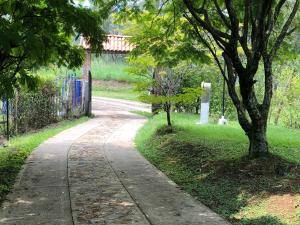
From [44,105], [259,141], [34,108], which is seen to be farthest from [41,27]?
[44,105]

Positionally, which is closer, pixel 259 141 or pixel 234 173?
pixel 234 173

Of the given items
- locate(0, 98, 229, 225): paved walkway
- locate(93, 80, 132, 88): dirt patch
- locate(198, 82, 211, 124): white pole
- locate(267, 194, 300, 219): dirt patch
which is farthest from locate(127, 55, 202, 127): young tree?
locate(93, 80, 132, 88): dirt patch

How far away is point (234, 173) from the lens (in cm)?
851

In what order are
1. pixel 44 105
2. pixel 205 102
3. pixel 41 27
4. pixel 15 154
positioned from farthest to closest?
pixel 44 105 → pixel 205 102 → pixel 15 154 → pixel 41 27

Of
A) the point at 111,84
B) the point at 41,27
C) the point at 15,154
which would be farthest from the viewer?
the point at 111,84

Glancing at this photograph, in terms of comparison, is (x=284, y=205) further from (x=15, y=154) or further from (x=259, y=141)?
(x=15, y=154)

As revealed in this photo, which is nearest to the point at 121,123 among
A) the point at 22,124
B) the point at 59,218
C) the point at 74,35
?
the point at 22,124

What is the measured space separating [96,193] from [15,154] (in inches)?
180

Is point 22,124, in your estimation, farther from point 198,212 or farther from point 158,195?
point 198,212

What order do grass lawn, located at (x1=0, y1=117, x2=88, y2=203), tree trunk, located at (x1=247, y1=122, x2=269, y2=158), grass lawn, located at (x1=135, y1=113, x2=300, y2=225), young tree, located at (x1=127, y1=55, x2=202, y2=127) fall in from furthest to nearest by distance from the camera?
1. young tree, located at (x1=127, y1=55, x2=202, y2=127)
2. tree trunk, located at (x1=247, y1=122, x2=269, y2=158)
3. grass lawn, located at (x1=0, y1=117, x2=88, y2=203)
4. grass lawn, located at (x1=135, y1=113, x2=300, y2=225)

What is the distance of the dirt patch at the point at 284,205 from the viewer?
6.39 metres

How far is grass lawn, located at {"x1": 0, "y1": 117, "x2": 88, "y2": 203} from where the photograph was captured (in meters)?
8.40

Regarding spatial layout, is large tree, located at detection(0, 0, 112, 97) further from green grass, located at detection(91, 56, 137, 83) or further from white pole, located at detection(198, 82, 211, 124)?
green grass, located at detection(91, 56, 137, 83)

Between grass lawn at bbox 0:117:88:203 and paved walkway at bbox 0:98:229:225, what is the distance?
7.0 inches
